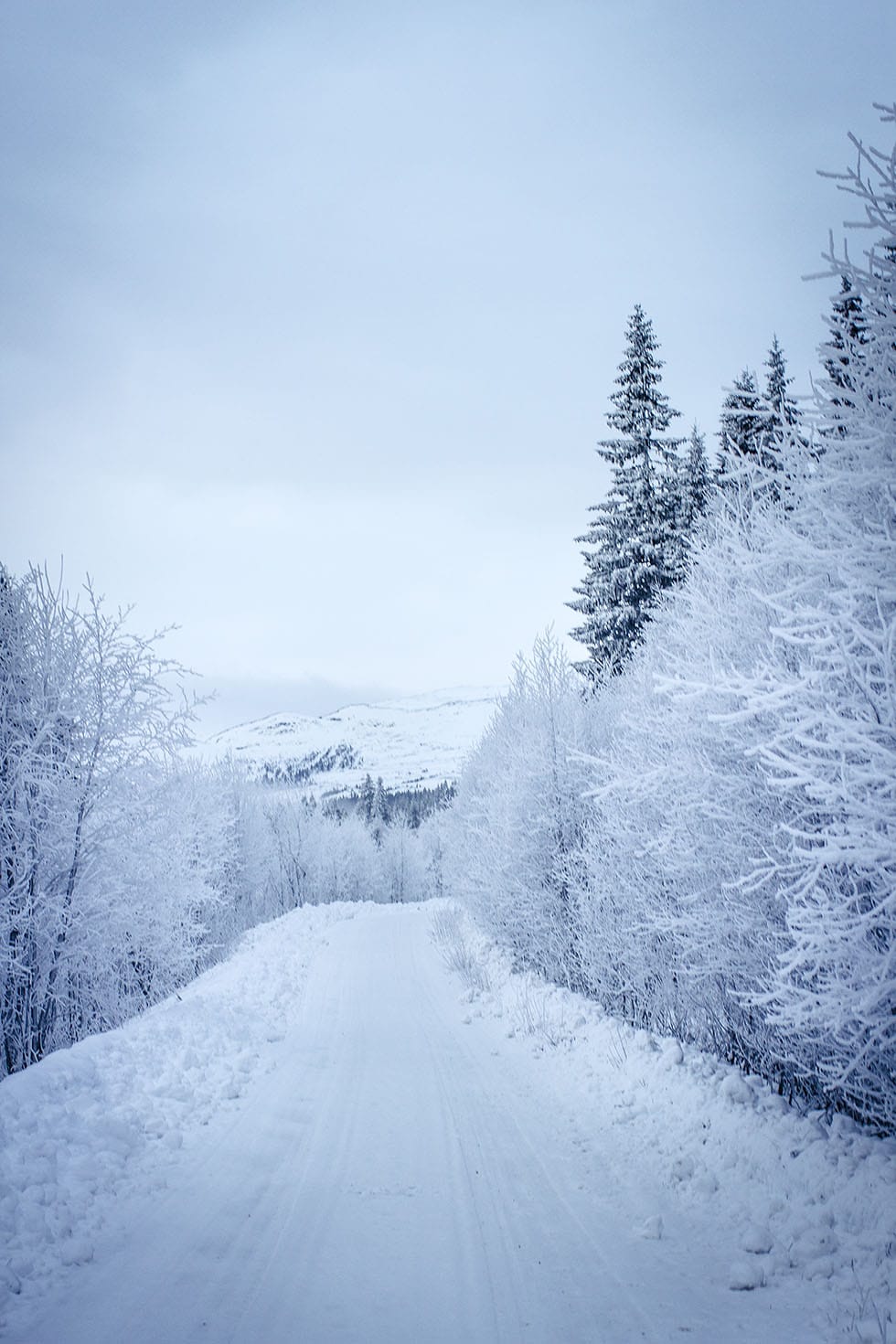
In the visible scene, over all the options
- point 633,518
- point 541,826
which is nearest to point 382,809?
point 633,518

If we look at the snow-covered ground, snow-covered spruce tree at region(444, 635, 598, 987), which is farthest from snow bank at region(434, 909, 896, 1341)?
snow-covered spruce tree at region(444, 635, 598, 987)

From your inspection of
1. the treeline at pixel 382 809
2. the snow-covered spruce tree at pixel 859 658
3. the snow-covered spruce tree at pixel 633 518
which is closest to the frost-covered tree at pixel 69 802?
the snow-covered spruce tree at pixel 859 658

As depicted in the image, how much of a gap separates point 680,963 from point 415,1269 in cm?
598

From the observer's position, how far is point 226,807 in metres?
34.3

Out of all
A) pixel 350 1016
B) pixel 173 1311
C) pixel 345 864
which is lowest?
pixel 345 864

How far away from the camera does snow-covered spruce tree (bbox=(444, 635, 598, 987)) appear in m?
14.9

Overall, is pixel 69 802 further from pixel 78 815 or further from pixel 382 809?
pixel 382 809

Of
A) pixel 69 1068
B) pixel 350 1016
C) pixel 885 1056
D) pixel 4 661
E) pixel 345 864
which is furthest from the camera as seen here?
pixel 345 864

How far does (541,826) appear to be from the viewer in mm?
15711

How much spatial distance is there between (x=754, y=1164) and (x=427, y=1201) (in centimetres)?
290

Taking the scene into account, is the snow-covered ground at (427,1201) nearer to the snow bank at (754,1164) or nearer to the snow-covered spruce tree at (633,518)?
the snow bank at (754,1164)

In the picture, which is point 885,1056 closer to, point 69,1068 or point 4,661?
point 69,1068

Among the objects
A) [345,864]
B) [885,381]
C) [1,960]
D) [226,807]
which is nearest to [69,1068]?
[1,960]

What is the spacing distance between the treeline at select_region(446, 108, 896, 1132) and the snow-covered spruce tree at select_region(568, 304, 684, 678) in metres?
4.35
